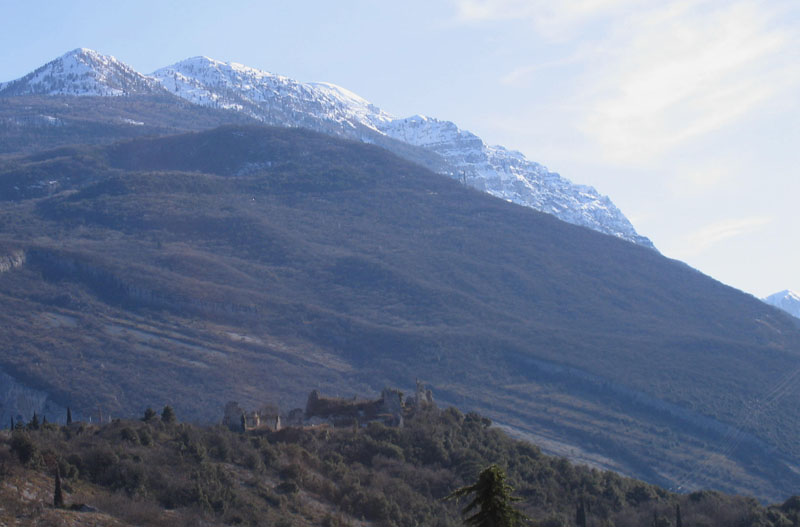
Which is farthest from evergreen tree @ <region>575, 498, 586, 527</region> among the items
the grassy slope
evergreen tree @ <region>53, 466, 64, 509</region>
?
the grassy slope

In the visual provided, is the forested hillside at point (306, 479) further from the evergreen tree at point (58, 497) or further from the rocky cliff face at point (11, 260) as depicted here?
the rocky cliff face at point (11, 260)

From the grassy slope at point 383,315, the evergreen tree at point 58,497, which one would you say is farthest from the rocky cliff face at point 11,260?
the evergreen tree at point 58,497

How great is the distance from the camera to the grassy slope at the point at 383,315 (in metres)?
93.2

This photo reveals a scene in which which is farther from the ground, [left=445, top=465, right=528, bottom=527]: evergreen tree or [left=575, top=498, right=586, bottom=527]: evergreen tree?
[left=445, top=465, right=528, bottom=527]: evergreen tree

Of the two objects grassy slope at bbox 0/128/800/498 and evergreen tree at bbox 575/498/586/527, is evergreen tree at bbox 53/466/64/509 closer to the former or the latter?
evergreen tree at bbox 575/498/586/527

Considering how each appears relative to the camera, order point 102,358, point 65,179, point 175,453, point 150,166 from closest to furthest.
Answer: point 175,453
point 102,358
point 65,179
point 150,166

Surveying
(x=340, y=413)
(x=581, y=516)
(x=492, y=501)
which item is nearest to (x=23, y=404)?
(x=340, y=413)

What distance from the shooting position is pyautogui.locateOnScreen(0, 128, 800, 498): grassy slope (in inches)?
3669

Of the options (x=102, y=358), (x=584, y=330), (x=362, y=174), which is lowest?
(x=102, y=358)

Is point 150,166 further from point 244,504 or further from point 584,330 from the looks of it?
point 244,504

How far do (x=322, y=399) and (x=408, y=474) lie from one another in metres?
12.3

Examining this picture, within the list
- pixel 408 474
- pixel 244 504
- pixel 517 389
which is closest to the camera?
pixel 244 504

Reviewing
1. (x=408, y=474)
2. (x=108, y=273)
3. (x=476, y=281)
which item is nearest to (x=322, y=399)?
(x=408, y=474)

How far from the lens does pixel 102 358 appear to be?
305 feet
